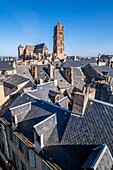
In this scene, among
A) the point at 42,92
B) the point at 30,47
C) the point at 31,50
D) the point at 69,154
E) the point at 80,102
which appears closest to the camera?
the point at 69,154

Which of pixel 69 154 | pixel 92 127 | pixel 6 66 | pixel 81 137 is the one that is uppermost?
pixel 6 66

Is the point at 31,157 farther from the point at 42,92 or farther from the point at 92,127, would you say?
the point at 42,92

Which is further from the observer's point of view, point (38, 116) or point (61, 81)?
point (61, 81)

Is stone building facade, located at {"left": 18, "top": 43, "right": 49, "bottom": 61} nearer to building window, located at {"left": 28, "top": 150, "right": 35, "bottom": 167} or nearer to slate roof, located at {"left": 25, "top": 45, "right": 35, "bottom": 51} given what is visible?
slate roof, located at {"left": 25, "top": 45, "right": 35, "bottom": 51}

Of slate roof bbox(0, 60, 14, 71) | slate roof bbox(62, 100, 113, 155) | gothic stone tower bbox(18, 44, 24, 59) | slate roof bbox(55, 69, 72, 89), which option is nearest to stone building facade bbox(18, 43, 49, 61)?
gothic stone tower bbox(18, 44, 24, 59)

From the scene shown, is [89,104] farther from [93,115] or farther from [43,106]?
[43,106]

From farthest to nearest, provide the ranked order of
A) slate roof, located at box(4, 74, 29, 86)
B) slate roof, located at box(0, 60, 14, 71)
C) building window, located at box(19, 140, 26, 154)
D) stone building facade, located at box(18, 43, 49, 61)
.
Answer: stone building facade, located at box(18, 43, 49, 61) < slate roof, located at box(0, 60, 14, 71) < slate roof, located at box(4, 74, 29, 86) < building window, located at box(19, 140, 26, 154)

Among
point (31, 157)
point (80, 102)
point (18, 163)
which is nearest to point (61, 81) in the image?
point (18, 163)

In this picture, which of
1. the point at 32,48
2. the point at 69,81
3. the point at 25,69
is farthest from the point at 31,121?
the point at 32,48

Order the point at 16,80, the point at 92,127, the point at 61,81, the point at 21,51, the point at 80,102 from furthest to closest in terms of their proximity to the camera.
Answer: the point at 21,51
the point at 61,81
the point at 16,80
the point at 80,102
the point at 92,127
